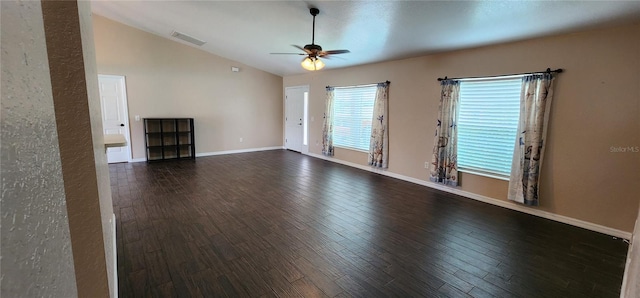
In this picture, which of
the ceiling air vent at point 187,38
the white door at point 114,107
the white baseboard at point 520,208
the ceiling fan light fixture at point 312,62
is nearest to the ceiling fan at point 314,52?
the ceiling fan light fixture at point 312,62

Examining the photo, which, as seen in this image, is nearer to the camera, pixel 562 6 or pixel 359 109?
pixel 562 6

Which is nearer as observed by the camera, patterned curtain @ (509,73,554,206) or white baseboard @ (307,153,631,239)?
white baseboard @ (307,153,631,239)

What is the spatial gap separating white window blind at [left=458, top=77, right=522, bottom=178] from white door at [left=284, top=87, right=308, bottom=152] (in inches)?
170

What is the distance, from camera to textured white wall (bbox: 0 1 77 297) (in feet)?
1.22

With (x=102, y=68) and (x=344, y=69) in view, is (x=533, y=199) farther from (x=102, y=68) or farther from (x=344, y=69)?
(x=102, y=68)

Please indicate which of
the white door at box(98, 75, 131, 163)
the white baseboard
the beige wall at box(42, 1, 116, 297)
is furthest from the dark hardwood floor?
the white door at box(98, 75, 131, 163)

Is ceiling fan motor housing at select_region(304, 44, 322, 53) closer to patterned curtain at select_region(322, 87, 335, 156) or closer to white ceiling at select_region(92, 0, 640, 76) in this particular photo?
white ceiling at select_region(92, 0, 640, 76)

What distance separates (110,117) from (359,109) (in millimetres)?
5351

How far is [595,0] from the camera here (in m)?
2.48

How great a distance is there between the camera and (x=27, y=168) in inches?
17.2

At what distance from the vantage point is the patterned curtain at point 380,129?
5.36 m

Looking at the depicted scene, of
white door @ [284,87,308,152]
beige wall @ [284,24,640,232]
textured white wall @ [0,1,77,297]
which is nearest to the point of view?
textured white wall @ [0,1,77,297]

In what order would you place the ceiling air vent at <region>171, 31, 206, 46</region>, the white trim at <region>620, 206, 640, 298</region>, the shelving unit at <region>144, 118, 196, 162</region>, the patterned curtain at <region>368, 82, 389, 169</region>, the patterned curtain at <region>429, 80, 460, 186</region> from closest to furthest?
1. the white trim at <region>620, 206, 640, 298</region>
2. the patterned curtain at <region>429, 80, 460, 186</region>
3. the patterned curtain at <region>368, 82, 389, 169</region>
4. the ceiling air vent at <region>171, 31, 206, 46</region>
5. the shelving unit at <region>144, 118, 196, 162</region>

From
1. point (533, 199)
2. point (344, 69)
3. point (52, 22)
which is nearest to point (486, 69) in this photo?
point (533, 199)
